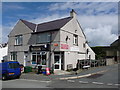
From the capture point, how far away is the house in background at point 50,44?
1802 centimetres

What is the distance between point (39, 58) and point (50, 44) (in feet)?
8.92

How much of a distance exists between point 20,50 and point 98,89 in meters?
16.3

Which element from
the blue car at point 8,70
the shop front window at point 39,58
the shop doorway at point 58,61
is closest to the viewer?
the blue car at point 8,70

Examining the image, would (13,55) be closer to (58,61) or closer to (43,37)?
(43,37)

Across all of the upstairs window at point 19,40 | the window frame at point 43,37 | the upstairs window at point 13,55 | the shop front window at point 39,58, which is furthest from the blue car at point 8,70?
the upstairs window at point 13,55

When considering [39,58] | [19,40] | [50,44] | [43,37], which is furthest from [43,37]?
[19,40]

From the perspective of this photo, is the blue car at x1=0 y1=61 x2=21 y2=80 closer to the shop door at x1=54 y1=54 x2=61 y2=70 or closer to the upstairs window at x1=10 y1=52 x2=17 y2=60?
the shop door at x1=54 y1=54 x2=61 y2=70

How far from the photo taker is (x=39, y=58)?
62.7 feet

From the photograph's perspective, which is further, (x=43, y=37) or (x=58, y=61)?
(x=43, y=37)

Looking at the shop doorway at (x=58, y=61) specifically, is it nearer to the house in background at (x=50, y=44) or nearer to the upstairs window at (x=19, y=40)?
the house in background at (x=50, y=44)

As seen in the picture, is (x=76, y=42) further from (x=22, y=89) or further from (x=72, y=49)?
(x=22, y=89)

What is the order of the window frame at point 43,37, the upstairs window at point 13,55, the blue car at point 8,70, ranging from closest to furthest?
1. the blue car at point 8,70
2. the window frame at point 43,37
3. the upstairs window at point 13,55

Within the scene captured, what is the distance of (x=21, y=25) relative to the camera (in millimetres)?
22812

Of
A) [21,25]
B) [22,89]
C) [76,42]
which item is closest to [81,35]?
[76,42]
